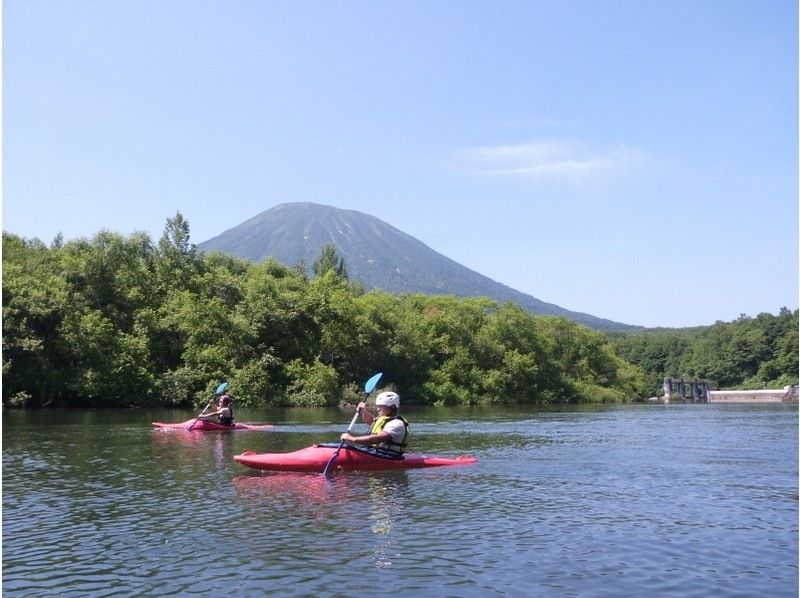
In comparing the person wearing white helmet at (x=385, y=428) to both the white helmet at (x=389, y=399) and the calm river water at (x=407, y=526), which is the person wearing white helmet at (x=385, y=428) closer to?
the white helmet at (x=389, y=399)

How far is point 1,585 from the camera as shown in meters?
9.21

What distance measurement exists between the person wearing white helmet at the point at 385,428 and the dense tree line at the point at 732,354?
→ 349ft

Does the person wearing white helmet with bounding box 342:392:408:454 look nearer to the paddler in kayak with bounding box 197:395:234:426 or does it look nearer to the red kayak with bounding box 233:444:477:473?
the red kayak with bounding box 233:444:477:473

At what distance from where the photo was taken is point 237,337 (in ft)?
201

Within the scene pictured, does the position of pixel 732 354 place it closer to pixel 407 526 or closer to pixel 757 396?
pixel 757 396

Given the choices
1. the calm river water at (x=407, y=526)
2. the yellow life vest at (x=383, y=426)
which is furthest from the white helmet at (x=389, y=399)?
the calm river water at (x=407, y=526)

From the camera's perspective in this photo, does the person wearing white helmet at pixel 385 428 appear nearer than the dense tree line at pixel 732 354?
Yes

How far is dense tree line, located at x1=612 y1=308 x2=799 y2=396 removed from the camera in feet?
398

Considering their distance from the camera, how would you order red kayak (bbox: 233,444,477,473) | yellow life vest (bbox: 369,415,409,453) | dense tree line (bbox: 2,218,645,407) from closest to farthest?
1. red kayak (bbox: 233,444,477,473)
2. yellow life vest (bbox: 369,415,409,453)
3. dense tree line (bbox: 2,218,645,407)

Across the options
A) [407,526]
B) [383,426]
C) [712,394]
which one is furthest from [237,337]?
[712,394]

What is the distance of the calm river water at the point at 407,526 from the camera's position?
30.9ft

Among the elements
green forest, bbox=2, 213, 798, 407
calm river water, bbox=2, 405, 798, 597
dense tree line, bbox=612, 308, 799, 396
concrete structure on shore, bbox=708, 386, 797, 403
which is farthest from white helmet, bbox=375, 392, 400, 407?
dense tree line, bbox=612, 308, 799, 396

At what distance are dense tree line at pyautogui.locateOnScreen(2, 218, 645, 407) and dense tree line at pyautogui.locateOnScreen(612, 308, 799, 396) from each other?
1731 inches

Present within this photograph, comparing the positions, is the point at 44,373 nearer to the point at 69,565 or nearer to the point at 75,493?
the point at 75,493
